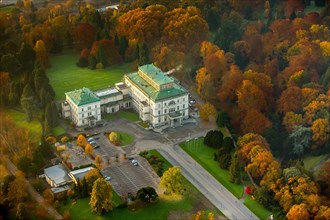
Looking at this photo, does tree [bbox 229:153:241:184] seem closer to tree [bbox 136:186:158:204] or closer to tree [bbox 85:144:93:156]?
tree [bbox 136:186:158:204]

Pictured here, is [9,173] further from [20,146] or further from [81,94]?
[81,94]

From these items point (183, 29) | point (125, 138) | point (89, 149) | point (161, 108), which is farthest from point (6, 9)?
point (89, 149)

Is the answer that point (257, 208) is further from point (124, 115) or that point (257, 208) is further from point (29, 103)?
point (29, 103)

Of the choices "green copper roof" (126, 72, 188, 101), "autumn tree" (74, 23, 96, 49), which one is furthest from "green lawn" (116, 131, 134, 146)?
"autumn tree" (74, 23, 96, 49)

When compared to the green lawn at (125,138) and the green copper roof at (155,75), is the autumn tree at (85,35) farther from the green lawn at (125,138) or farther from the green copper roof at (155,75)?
the green lawn at (125,138)

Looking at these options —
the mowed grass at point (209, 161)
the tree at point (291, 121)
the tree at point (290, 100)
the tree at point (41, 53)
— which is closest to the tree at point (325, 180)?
the mowed grass at point (209, 161)
